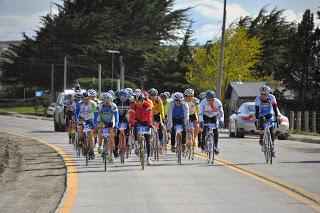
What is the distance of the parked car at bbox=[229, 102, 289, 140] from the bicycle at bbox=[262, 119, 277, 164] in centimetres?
1208

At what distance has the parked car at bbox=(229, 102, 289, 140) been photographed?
3234cm

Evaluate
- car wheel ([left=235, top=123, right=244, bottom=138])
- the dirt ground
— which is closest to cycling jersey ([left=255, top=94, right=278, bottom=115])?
the dirt ground

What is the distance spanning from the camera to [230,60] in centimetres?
6444

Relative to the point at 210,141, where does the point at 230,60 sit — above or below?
above

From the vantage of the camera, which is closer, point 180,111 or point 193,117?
point 180,111

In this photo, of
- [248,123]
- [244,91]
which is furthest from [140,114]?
[244,91]

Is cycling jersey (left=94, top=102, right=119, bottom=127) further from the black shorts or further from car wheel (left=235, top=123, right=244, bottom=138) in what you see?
car wheel (left=235, top=123, right=244, bottom=138)

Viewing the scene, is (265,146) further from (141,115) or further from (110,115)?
(110,115)

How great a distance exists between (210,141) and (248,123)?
44.4 ft

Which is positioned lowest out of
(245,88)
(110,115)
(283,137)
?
(283,137)

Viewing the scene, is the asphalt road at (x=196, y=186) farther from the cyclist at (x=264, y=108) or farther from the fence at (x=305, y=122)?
the fence at (x=305, y=122)

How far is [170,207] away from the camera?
440 inches

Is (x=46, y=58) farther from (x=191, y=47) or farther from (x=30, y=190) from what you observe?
(x=30, y=190)

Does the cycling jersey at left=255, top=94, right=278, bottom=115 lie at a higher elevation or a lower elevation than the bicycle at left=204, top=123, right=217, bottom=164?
higher
